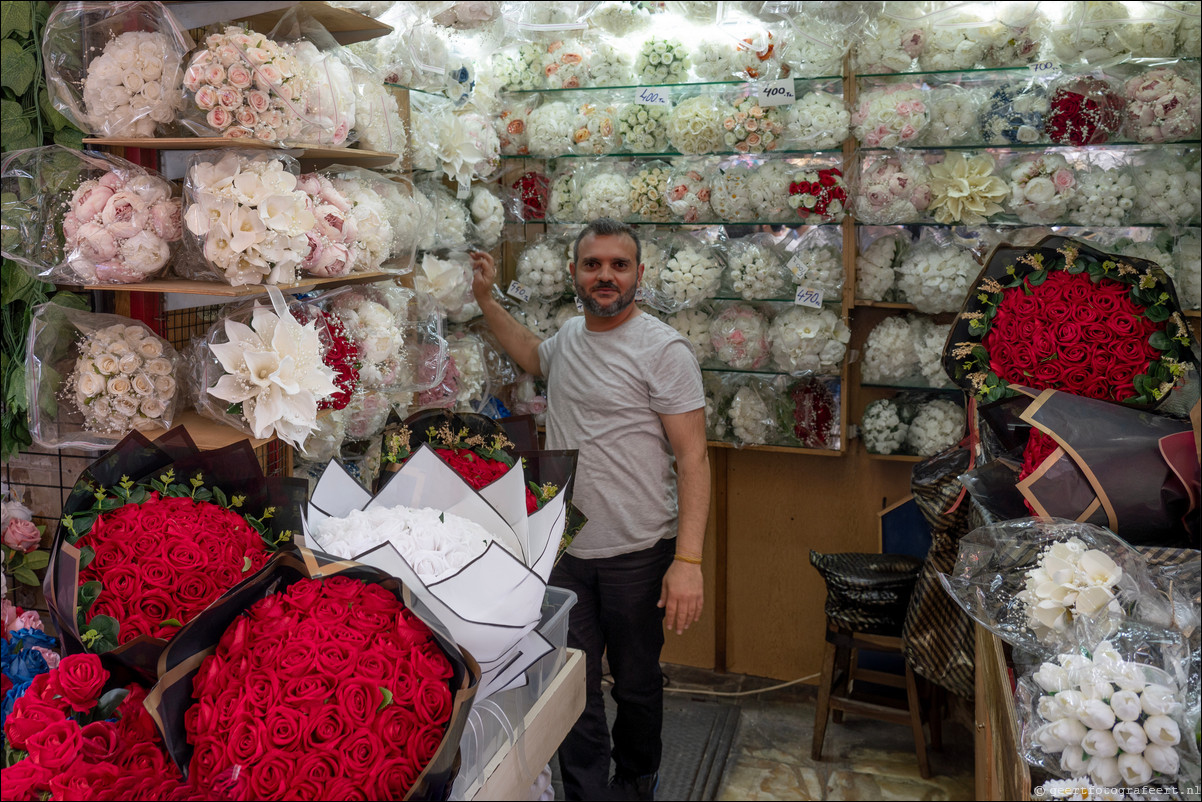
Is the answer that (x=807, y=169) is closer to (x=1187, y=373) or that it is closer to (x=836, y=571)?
(x=836, y=571)

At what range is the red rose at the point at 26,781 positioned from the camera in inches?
36.7

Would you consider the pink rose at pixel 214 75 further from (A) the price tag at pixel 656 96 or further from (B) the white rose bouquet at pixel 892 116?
(B) the white rose bouquet at pixel 892 116

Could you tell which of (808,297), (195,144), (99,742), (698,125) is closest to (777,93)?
(698,125)

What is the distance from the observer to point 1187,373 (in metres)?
1.47

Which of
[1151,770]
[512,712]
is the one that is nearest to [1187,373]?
[1151,770]

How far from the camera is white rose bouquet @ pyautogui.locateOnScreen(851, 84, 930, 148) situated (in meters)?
3.09

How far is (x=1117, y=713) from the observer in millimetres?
1032

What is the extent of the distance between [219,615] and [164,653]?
0.07m

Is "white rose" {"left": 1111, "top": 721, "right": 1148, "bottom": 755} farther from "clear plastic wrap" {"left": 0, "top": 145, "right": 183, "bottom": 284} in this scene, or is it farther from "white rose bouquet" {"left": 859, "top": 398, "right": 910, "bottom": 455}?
"white rose bouquet" {"left": 859, "top": 398, "right": 910, "bottom": 455}

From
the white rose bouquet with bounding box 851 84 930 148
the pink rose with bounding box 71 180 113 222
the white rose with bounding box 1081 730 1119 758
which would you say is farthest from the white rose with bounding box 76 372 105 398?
the white rose bouquet with bounding box 851 84 930 148

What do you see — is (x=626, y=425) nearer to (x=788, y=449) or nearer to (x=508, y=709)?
(x=788, y=449)

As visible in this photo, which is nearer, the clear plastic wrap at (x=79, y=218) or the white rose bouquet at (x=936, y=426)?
the clear plastic wrap at (x=79, y=218)

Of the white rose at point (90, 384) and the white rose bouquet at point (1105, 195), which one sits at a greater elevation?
the white rose bouquet at point (1105, 195)

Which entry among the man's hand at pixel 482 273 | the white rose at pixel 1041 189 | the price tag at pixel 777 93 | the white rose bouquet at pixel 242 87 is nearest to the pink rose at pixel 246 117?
the white rose bouquet at pixel 242 87
